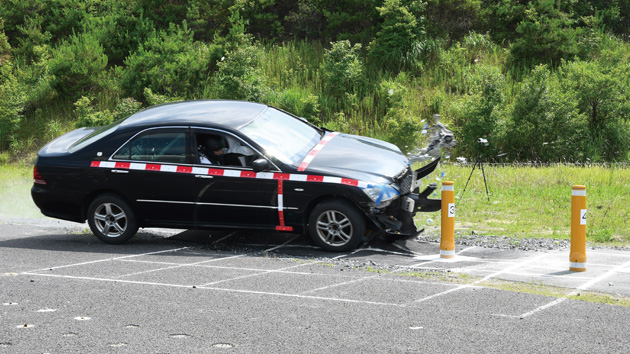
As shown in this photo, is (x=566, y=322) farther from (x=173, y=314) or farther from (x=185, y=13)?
(x=185, y=13)

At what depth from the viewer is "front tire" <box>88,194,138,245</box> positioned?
971 cm

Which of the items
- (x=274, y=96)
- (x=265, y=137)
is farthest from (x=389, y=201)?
(x=274, y=96)

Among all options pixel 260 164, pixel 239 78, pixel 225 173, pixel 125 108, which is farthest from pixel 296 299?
pixel 125 108

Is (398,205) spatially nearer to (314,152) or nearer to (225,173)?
(314,152)

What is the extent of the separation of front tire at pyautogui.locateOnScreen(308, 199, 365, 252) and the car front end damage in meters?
0.19

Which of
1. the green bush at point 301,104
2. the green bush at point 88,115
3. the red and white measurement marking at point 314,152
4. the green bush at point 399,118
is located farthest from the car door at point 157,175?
the green bush at point 88,115

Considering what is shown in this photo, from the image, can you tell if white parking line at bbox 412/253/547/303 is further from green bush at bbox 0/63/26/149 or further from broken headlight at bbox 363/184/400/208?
green bush at bbox 0/63/26/149

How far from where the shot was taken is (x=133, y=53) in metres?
24.5

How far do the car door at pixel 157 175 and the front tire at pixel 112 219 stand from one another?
0.46 feet

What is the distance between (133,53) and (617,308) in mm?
20388

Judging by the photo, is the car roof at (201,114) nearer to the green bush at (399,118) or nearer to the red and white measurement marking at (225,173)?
the red and white measurement marking at (225,173)

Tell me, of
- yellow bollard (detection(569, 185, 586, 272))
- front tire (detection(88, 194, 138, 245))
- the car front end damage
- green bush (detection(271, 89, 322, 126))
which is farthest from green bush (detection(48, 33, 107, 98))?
yellow bollard (detection(569, 185, 586, 272))

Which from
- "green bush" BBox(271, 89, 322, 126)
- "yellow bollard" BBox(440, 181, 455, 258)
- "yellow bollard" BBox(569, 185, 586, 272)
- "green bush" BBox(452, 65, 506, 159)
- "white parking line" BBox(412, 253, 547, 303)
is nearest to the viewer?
"white parking line" BBox(412, 253, 547, 303)

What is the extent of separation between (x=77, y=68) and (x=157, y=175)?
585 inches
